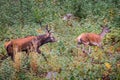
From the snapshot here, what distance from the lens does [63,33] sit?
51.4ft

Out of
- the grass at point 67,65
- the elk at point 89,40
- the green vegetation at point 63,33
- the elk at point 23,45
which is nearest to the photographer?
the grass at point 67,65

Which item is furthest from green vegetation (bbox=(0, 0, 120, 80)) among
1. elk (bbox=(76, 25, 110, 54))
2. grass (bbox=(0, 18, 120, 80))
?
elk (bbox=(76, 25, 110, 54))

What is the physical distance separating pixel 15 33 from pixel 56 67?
525 cm

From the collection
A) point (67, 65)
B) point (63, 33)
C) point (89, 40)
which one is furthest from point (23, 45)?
point (63, 33)

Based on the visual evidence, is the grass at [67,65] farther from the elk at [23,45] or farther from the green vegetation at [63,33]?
the elk at [23,45]

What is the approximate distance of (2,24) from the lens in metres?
16.5

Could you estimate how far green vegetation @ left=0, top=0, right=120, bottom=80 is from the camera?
10.1m

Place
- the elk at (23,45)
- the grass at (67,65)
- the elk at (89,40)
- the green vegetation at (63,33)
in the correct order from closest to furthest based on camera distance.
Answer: the grass at (67,65)
the green vegetation at (63,33)
the elk at (23,45)
the elk at (89,40)

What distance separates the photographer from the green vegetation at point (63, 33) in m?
10.1

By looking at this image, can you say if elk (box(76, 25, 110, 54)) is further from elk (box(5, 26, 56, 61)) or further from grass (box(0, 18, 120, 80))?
elk (box(5, 26, 56, 61))

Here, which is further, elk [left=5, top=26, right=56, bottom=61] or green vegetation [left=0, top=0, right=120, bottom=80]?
elk [left=5, top=26, right=56, bottom=61]

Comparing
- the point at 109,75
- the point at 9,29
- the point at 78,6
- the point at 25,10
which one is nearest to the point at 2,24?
the point at 9,29

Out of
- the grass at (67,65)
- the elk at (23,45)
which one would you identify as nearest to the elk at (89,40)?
the grass at (67,65)

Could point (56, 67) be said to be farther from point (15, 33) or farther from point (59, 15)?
point (59, 15)
